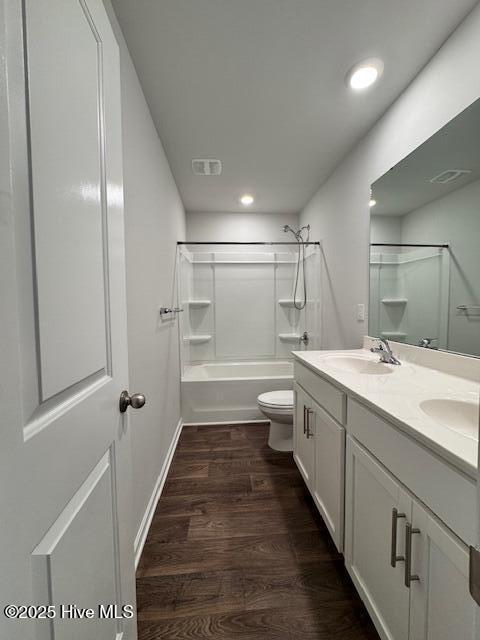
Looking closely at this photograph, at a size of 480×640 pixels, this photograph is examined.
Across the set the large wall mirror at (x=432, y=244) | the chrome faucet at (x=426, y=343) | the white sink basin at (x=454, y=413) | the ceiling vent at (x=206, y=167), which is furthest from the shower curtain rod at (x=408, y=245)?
the ceiling vent at (x=206, y=167)

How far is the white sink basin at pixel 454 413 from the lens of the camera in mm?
825

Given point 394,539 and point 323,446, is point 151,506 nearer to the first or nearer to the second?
point 323,446

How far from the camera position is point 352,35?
111cm

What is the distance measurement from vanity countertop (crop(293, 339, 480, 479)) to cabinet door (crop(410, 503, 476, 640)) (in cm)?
19

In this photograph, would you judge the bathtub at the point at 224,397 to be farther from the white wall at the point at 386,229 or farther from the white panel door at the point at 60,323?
the white panel door at the point at 60,323

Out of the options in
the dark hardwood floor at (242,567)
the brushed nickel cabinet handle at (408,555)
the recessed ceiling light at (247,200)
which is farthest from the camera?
the recessed ceiling light at (247,200)

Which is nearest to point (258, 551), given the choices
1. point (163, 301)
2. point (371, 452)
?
point (371, 452)

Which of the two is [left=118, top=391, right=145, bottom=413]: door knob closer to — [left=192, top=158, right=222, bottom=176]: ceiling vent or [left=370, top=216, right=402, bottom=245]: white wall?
[left=370, top=216, right=402, bottom=245]: white wall

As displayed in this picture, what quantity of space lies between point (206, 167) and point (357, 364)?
1.96 m

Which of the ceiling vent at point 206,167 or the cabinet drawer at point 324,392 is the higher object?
the ceiling vent at point 206,167

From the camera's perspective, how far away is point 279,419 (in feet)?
6.58

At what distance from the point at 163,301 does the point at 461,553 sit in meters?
1.80

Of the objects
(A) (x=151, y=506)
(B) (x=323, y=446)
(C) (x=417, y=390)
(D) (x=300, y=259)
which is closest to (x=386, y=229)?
(C) (x=417, y=390)

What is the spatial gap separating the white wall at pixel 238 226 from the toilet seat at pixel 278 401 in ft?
6.67
